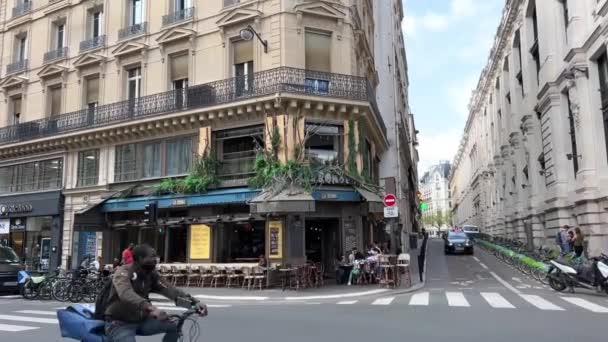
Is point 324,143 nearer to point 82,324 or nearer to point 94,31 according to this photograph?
point 94,31

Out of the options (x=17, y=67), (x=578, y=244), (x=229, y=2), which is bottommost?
(x=578, y=244)

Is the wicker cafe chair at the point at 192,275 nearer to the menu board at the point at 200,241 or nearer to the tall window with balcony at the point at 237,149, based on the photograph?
the menu board at the point at 200,241

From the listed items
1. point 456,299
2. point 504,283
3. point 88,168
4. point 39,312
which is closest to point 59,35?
point 88,168

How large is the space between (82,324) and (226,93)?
54.0ft

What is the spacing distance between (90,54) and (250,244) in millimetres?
13183

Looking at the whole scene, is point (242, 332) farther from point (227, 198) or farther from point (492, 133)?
point (492, 133)

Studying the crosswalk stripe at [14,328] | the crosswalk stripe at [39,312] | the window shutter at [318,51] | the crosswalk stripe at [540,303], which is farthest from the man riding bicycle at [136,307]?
the window shutter at [318,51]

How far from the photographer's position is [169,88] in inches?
893

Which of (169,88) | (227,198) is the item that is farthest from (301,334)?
(169,88)

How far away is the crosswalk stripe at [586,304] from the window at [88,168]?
67.0 feet

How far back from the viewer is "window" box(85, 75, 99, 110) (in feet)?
82.6

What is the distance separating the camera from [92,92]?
25391 millimetres

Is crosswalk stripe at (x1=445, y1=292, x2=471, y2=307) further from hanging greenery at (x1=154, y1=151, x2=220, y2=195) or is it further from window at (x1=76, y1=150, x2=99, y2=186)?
window at (x1=76, y1=150, x2=99, y2=186)

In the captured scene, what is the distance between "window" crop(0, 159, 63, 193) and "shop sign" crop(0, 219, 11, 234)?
65.6 inches
